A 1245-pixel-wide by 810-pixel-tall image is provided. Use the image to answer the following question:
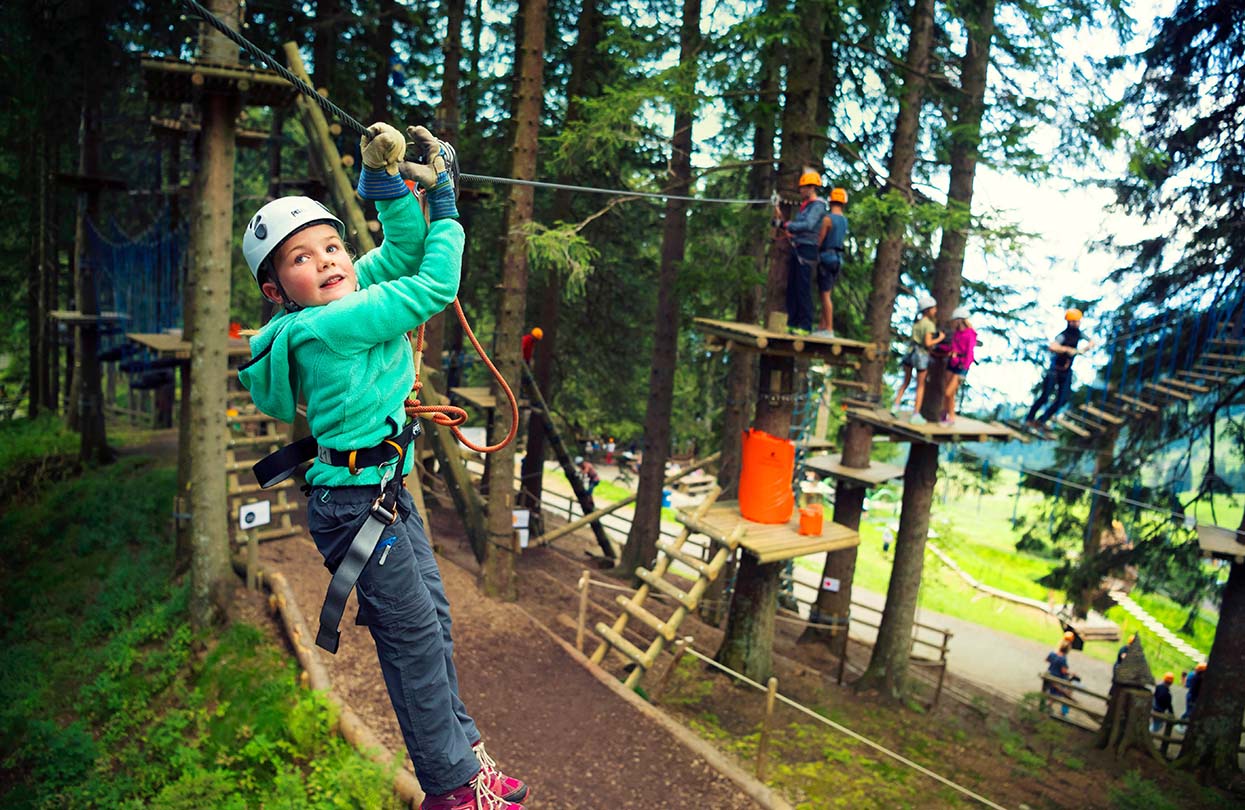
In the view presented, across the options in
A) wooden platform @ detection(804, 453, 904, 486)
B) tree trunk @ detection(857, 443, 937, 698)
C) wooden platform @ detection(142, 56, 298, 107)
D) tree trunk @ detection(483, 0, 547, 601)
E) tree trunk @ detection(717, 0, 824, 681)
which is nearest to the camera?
wooden platform @ detection(142, 56, 298, 107)

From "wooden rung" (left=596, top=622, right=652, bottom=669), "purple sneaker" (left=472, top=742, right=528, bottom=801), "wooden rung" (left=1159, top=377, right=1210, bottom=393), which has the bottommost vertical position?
"wooden rung" (left=596, top=622, right=652, bottom=669)

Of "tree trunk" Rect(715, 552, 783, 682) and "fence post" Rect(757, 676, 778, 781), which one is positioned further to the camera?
"tree trunk" Rect(715, 552, 783, 682)

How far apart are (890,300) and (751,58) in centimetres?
421

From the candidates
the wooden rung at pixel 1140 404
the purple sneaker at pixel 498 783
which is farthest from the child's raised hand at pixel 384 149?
the wooden rung at pixel 1140 404

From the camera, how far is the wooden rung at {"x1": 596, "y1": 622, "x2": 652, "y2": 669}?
29.8 ft

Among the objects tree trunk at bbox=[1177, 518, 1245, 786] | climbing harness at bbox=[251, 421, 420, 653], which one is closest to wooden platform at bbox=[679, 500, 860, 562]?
climbing harness at bbox=[251, 421, 420, 653]

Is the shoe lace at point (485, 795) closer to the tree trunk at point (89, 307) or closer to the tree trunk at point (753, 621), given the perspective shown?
the tree trunk at point (753, 621)

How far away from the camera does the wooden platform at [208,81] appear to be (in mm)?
7523

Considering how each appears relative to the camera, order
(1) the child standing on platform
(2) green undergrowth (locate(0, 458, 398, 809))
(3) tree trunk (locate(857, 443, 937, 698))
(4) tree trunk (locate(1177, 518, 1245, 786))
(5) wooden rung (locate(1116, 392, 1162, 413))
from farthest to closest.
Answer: (5) wooden rung (locate(1116, 392, 1162, 413)) < (3) tree trunk (locate(857, 443, 937, 698)) < (4) tree trunk (locate(1177, 518, 1245, 786)) < (1) the child standing on platform < (2) green undergrowth (locate(0, 458, 398, 809))

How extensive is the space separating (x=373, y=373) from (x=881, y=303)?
1112 centimetres

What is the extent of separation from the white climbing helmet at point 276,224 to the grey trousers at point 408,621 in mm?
797

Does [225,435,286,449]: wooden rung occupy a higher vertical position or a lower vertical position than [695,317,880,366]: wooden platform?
lower

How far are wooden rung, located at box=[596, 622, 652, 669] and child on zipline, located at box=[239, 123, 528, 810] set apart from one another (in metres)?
6.44

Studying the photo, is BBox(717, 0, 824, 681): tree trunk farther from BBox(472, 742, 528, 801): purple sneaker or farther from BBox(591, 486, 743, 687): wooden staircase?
BBox(472, 742, 528, 801): purple sneaker
